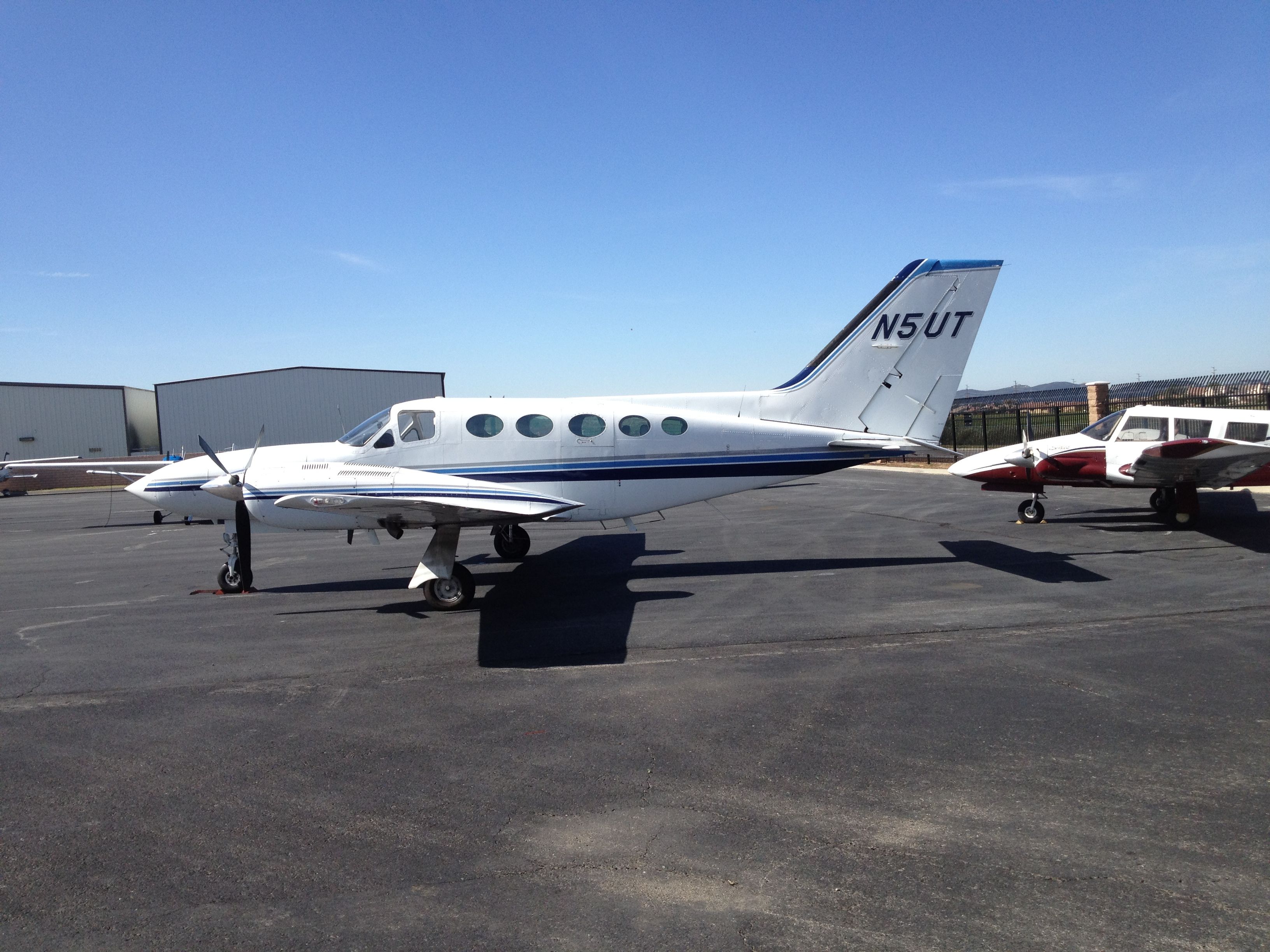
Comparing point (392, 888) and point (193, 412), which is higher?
point (193, 412)

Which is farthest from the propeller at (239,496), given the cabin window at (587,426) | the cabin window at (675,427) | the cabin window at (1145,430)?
the cabin window at (1145,430)

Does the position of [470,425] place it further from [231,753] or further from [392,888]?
[392,888]

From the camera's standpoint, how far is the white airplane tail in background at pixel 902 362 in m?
12.5

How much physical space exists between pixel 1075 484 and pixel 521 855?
15217 mm

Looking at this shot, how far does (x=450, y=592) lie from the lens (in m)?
10.8

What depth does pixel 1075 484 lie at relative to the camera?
53.2 feet

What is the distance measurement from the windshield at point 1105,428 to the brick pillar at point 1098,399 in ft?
54.9

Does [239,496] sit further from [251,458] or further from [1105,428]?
[1105,428]

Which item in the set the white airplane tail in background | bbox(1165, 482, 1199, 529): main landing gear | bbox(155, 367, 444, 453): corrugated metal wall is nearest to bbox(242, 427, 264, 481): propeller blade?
the white airplane tail in background

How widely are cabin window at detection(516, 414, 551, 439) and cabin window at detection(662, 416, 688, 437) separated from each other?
69.1 inches

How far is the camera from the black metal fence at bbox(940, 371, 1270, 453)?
86.7 feet

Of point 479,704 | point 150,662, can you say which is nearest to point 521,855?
point 479,704

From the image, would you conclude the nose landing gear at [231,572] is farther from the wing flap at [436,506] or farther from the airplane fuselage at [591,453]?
the wing flap at [436,506]

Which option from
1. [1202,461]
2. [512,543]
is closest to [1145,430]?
[1202,461]
